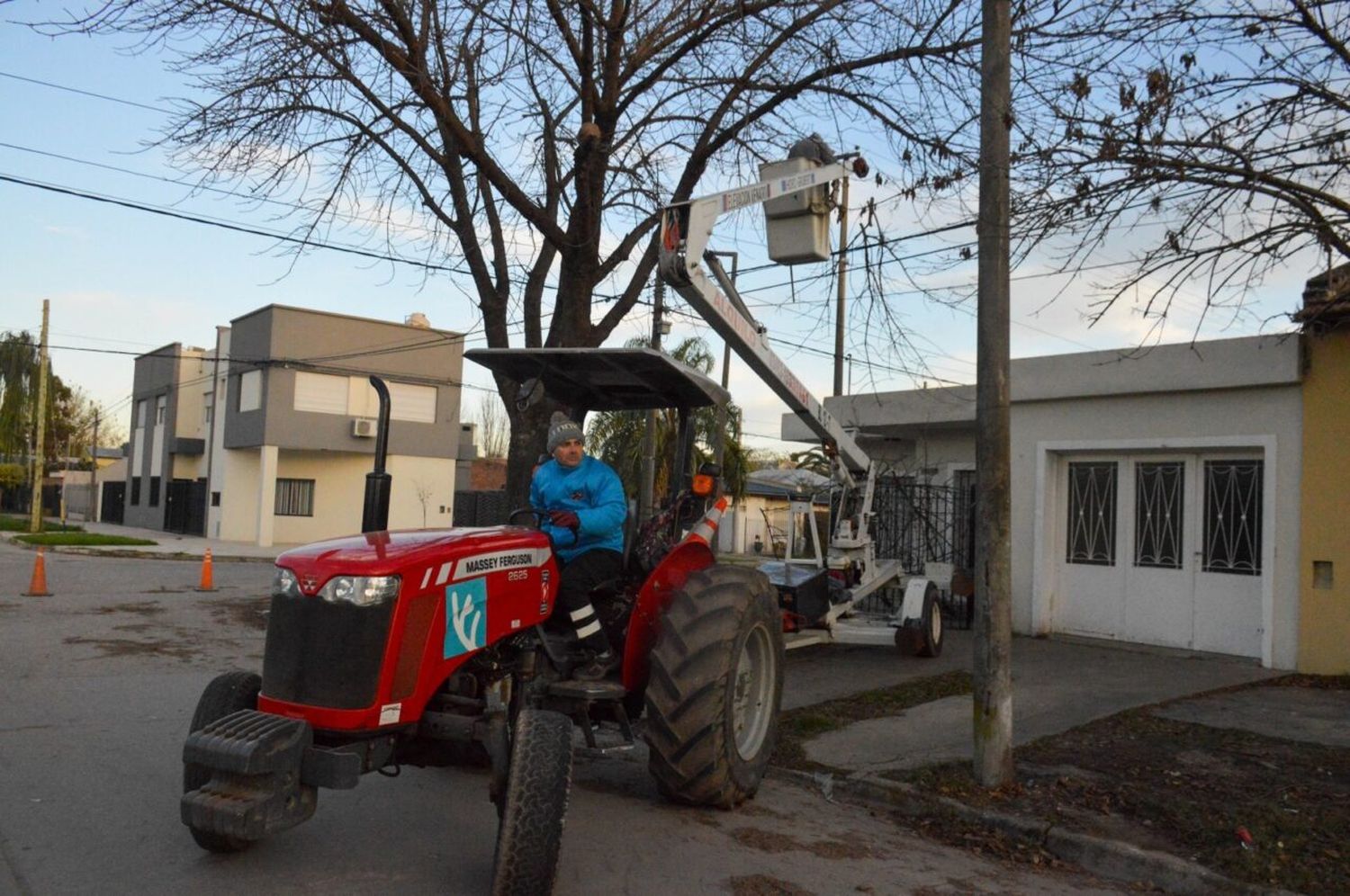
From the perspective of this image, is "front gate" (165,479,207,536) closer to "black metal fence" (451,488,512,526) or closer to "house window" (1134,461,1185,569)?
"black metal fence" (451,488,512,526)

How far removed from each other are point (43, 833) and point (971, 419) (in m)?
11.5

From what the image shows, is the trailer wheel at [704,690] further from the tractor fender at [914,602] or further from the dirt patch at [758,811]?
the tractor fender at [914,602]

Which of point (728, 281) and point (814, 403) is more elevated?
point (728, 281)

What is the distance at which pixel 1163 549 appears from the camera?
39.3 feet

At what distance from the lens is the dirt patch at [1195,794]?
5457mm

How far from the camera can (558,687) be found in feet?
17.8

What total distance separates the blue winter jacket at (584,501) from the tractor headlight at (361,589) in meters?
1.26

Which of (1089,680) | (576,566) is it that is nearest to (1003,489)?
(576,566)

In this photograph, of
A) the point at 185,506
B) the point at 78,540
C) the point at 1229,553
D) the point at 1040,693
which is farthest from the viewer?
the point at 185,506

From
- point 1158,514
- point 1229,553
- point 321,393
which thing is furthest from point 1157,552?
point 321,393

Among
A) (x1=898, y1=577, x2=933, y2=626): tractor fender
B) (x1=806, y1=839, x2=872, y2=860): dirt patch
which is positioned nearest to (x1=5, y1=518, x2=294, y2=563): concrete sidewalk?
(x1=898, y1=577, x2=933, y2=626): tractor fender

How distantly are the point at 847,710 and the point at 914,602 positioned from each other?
2656 mm

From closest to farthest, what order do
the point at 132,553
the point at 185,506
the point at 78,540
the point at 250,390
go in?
the point at 132,553 < the point at 78,540 < the point at 250,390 < the point at 185,506

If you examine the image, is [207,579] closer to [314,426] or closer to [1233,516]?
[1233,516]
